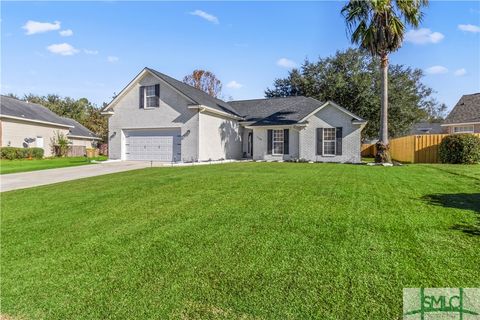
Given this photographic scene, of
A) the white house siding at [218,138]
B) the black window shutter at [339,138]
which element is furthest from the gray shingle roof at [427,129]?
the white house siding at [218,138]

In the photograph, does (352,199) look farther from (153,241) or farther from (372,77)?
(372,77)

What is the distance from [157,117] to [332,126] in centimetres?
1180

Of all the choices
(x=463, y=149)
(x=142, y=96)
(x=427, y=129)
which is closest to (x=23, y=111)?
(x=142, y=96)

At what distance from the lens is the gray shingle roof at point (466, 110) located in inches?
950

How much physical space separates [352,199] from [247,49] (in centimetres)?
1533

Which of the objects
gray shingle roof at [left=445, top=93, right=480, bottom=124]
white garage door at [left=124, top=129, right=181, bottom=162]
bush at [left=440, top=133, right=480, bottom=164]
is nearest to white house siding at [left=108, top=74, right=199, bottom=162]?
white garage door at [left=124, top=129, right=181, bottom=162]

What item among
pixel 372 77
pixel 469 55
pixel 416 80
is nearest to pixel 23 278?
pixel 469 55

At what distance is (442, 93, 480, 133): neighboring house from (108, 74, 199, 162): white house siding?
22165 millimetres

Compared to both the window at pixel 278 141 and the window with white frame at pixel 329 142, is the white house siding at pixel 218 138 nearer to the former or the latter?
the window at pixel 278 141

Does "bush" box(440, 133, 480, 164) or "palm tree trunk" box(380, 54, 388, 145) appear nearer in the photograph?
"bush" box(440, 133, 480, 164)

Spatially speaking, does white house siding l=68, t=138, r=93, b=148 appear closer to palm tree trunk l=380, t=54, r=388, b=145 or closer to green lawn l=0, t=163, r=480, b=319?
green lawn l=0, t=163, r=480, b=319

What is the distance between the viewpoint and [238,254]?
155 inches

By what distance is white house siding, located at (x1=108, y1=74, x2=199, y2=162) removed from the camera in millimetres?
18859

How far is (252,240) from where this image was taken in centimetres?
438
